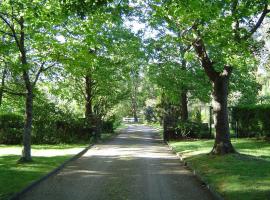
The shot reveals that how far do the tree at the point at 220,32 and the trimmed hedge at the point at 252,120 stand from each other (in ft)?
28.2

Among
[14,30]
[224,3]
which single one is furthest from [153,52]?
[224,3]

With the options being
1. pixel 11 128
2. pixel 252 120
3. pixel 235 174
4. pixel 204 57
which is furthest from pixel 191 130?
pixel 235 174

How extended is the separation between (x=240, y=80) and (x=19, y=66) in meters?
22.6

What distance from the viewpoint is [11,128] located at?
30938 mm

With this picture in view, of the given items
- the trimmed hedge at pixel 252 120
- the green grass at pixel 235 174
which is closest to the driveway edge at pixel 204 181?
the green grass at pixel 235 174

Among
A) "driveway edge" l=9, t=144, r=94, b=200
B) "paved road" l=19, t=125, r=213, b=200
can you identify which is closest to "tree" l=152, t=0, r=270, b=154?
"paved road" l=19, t=125, r=213, b=200

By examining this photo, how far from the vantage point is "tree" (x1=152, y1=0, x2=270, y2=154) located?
13.0 m

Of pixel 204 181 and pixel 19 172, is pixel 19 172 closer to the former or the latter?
pixel 19 172

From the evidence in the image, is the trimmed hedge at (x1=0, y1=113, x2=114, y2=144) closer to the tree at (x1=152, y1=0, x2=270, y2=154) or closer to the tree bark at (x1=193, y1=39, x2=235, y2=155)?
the tree at (x1=152, y1=0, x2=270, y2=154)

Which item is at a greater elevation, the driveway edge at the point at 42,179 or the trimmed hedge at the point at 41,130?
the trimmed hedge at the point at 41,130

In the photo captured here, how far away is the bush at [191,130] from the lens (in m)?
33.3

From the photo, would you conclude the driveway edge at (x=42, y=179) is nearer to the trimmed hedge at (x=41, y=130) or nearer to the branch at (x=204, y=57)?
the branch at (x=204, y=57)

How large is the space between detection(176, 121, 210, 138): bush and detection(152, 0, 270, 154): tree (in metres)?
12.7

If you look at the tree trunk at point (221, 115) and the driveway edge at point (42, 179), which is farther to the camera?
the tree trunk at point (221, 115)
